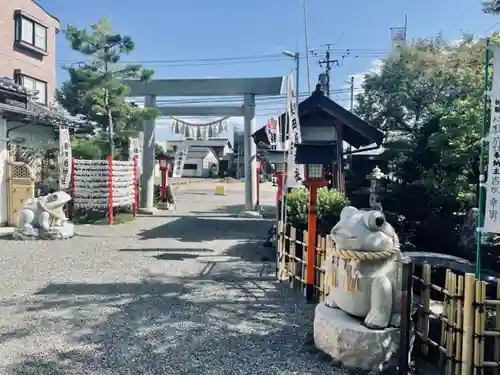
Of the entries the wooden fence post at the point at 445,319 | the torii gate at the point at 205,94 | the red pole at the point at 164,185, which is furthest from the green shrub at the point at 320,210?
the red pole at the point at 164,185

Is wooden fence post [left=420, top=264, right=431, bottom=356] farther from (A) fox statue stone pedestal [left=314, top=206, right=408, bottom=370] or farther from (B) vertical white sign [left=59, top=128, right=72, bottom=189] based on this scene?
(B) vertical white sign [left=59, top=128, right=72, bottom=189]

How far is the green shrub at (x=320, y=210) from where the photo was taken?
823cm

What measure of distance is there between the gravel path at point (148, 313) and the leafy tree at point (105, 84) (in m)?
6.24

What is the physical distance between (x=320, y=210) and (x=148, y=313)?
399cm

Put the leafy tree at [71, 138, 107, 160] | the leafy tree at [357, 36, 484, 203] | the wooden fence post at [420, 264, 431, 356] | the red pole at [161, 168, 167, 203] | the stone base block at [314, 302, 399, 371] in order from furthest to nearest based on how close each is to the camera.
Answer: the red pole at [161, 168, 167, 203] → the leafy tree at [71, 138, 107, 160] → the leafy tree at [357, 36, 484, 203] → the wooden fence post at [420, 264, 431, 356] → the stone base block at [314, 302, 399, 371]

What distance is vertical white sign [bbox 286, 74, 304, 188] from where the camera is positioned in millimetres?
6766

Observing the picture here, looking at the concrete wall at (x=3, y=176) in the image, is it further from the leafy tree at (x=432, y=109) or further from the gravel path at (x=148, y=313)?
the leafy tree at (x=432, y=109)

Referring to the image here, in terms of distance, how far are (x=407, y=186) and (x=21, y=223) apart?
973cm

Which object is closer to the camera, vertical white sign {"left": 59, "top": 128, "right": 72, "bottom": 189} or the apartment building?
vertical white sign {"left": 59, "top": 128, "right": 72, "bottom": 189}

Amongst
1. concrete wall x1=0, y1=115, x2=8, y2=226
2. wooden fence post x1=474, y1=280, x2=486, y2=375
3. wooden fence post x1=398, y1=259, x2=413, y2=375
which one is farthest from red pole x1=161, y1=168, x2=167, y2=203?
wooden fence post x1=474, y1=280, x2=486, y2=375

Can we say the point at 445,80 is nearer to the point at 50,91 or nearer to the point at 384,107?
the point at 384,107

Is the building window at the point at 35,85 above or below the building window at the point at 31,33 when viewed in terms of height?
below

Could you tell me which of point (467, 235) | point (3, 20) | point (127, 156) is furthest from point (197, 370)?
point (3, 20)

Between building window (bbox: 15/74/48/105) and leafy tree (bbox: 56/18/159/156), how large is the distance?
648cm
